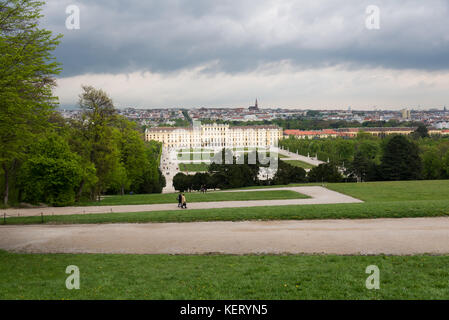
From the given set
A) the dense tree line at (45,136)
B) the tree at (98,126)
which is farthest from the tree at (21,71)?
the tree at (98,126)

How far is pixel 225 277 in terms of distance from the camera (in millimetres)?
7504

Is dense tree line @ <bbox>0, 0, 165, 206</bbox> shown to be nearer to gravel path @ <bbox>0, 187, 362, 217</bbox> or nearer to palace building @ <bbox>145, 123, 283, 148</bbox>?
gravel path @ <bbox>0, 187, 362, 217</bbox>

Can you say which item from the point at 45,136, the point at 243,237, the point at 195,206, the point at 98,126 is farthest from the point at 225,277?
the point at 98,126

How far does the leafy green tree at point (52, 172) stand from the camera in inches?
862

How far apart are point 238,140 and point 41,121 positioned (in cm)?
13931

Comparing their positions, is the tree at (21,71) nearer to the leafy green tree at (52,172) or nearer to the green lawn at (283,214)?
the green lawn at (283,214)

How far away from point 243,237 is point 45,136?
14854mm

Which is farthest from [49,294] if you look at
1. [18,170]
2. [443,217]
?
[18,170]

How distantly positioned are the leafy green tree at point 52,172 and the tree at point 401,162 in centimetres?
3230

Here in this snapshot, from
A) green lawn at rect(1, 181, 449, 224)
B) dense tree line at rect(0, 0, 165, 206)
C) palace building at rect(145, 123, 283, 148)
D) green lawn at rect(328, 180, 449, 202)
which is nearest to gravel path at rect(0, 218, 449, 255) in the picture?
green lawn at rect(1, 181, 449, 224)

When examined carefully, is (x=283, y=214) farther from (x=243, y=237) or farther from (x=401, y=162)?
(x=401, y=162)

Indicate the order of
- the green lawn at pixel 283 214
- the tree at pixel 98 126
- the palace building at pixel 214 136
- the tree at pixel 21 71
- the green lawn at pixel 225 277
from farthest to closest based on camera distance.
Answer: the palace building at pixel 214 136
the tree at pixel 98 126
the green lawn at pixel 283 214
the tree at pixel 21 71
the green lawn at pixel 225 277

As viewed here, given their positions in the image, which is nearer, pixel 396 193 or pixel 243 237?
pixel 243 237
